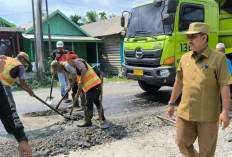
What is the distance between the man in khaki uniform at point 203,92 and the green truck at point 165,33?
11.9 ft

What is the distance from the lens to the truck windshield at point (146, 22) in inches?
258

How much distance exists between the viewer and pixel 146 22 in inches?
271

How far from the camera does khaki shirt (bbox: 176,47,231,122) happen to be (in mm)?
2523

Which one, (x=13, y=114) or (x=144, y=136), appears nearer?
(x=13, y=114)

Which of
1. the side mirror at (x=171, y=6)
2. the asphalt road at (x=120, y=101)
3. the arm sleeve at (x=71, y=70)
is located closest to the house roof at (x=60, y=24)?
the asphalt road at (x=120, y=101)

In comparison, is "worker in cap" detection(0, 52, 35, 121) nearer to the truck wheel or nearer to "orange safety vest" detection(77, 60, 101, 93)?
"orange safety vest" detection(77, 60, 101, 93)

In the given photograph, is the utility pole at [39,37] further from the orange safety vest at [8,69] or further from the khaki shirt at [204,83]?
the khaki shirt at [204,83]

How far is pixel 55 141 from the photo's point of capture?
4039 mm

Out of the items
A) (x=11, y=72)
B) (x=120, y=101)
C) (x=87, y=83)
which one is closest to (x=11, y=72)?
(x=11, y=72)

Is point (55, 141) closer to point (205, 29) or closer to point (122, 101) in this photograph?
point (205, 29)

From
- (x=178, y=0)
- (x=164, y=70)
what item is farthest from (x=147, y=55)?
(x=178, y=0)

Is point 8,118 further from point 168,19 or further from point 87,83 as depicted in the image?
point 168,19

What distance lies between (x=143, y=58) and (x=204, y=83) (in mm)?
4273

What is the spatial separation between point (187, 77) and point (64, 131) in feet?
9.21
